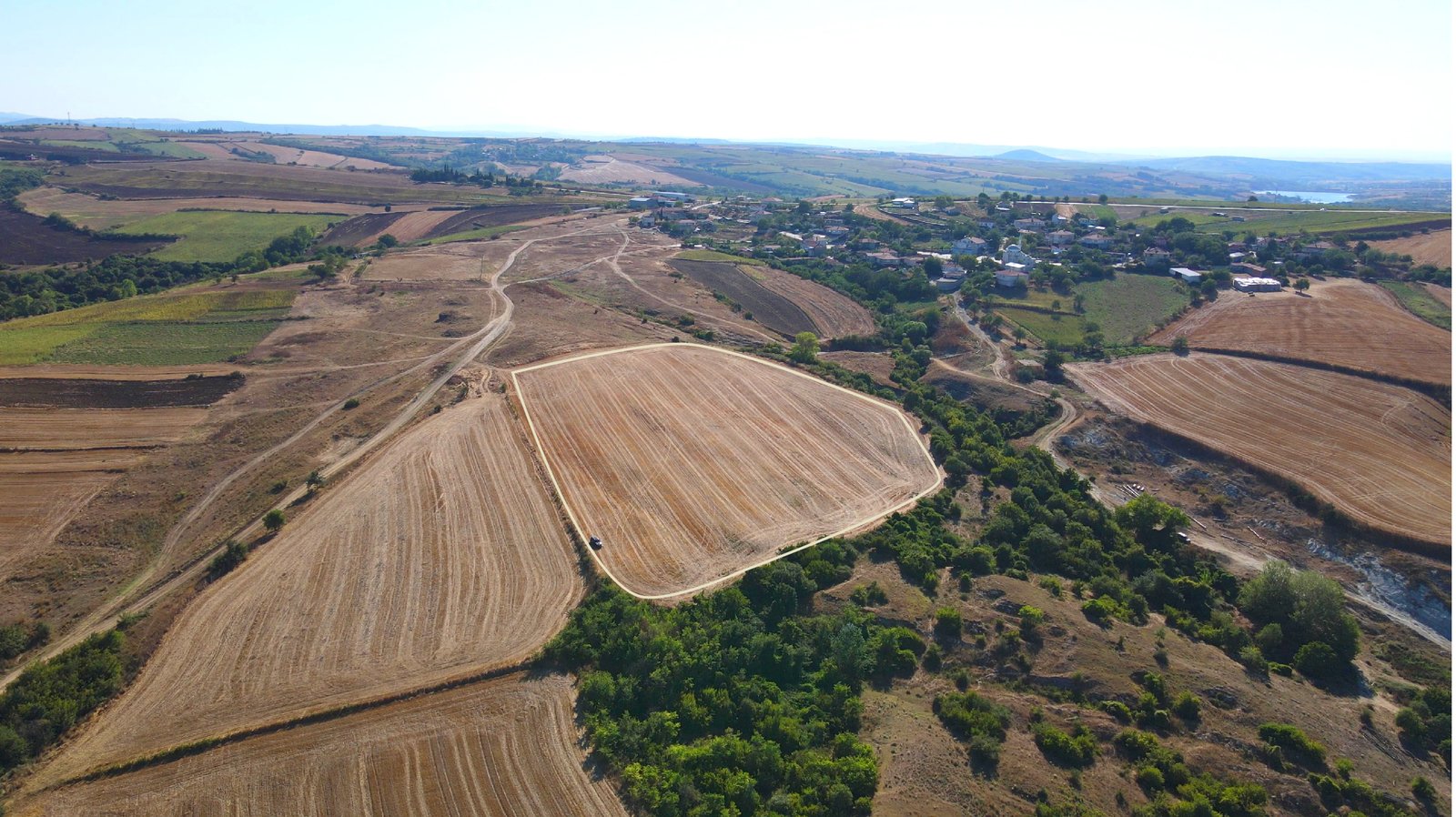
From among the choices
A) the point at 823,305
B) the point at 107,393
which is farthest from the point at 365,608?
the point at 823,305

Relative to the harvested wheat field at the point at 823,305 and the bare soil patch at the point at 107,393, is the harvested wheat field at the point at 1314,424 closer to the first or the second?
the harvested wheat field at the point at 823,305

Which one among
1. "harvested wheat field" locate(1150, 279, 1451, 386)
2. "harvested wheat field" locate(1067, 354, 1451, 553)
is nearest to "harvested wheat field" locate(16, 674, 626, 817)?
"harvested wheat field" locate(1067, 354, 1451, 553)

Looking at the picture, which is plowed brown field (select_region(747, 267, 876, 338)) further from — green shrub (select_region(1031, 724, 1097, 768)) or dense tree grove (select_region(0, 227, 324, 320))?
dense tree grove (select_region(0, 227, 324, 320))

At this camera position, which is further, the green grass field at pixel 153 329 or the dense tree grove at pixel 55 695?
the green grass field at pixel 153 329

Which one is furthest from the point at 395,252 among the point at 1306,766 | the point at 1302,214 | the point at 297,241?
the point at 1302,214

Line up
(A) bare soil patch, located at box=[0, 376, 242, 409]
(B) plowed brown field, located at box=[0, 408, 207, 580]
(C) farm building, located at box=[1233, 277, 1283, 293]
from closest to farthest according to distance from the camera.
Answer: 1. (B) plowed brown field, located at box=[0, 408, 207, 580]
2. (A) bare soil patch, located at box=[0, 376, 242, 409]
3. (C) farm building, located at box=[1233, 277, 1283, 293]

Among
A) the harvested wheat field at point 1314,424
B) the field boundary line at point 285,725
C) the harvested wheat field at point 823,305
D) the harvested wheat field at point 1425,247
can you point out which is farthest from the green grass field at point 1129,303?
the field boundary line at point 285,725
